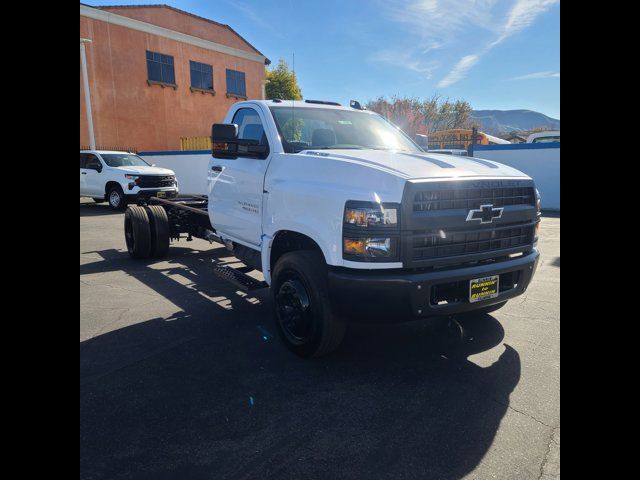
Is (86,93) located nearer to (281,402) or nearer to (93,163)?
(93,163)

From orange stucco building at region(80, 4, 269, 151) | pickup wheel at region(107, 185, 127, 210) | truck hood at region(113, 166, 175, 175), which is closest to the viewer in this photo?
truck hood at region(113, 166, 175, 175)

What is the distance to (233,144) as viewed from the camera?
4230 mm

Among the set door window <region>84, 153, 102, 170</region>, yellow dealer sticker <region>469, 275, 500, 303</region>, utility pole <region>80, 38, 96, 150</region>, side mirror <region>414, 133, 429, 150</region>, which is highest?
utility pole <region>80, 38, 96, 150</region>

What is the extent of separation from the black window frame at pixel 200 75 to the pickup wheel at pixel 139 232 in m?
20.8

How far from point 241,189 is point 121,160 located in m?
12.6

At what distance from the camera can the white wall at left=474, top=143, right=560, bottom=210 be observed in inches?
587

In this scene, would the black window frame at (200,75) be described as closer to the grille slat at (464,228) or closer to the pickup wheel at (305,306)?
the pickup wheel at (305,306)

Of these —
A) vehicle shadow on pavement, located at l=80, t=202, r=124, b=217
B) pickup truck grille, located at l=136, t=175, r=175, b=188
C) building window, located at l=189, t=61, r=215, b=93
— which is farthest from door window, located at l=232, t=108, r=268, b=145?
building window, located at l=189, t=61, r=215, b=93

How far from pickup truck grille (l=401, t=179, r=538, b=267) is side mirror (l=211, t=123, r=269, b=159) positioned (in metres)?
1.74

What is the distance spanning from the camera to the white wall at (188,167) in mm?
19719

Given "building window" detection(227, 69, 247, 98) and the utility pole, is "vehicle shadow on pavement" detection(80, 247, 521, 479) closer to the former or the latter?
the utility pole
